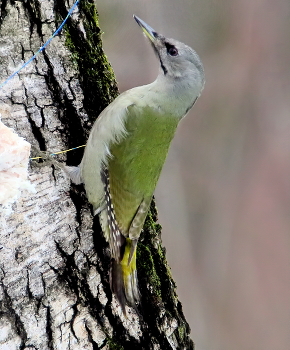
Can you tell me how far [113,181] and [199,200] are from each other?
2969 millimetres

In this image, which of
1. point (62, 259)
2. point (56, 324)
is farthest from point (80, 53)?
point (56, 324)

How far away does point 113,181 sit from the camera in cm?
233

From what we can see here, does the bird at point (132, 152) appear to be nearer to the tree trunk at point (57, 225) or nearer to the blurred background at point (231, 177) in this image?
the tree trunk at point (57, 225)

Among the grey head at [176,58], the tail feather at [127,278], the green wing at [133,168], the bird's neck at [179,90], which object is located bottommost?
the tail feather at [127,278]

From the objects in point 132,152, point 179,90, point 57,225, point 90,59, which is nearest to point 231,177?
point 179,90

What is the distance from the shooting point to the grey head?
2525 millimetres

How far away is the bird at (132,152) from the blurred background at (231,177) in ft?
6.38

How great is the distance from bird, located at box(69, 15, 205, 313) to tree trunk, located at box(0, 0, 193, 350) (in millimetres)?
61

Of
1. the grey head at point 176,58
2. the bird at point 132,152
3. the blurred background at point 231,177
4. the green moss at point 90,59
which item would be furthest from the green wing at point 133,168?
the blurred background at point 231,177

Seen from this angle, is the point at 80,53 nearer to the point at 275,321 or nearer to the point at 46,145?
the point at 46,145

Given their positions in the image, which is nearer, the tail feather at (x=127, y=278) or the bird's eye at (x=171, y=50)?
the tail feather at (x=127, y=278)

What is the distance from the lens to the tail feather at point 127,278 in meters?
2.02

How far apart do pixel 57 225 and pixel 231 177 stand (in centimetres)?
349

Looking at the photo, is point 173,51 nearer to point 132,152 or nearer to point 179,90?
point 179,90
